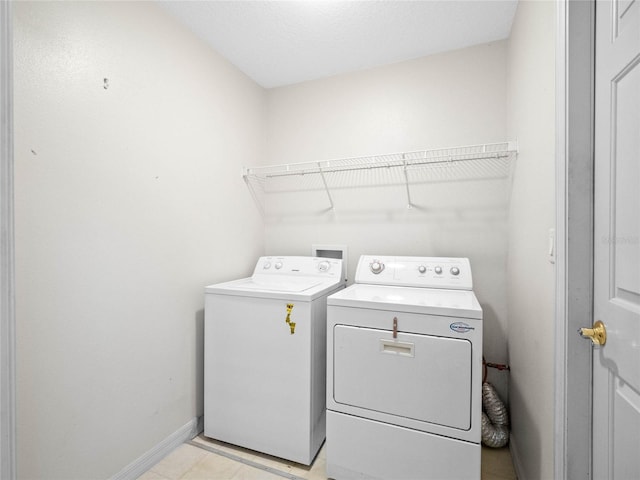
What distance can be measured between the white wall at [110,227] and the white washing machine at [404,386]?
0.92 metres

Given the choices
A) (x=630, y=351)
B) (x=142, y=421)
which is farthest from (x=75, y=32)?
(x=630, y=351)

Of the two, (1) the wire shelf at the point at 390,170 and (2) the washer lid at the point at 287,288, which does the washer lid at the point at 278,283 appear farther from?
(1) the wire shelf at the point at 390,170

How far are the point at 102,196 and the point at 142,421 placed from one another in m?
1.15

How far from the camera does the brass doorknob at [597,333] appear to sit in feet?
2.79

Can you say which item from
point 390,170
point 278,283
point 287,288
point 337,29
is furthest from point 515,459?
point 337,29

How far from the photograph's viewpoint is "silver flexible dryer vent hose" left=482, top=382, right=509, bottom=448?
1.75m

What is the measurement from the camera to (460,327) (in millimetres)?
1308

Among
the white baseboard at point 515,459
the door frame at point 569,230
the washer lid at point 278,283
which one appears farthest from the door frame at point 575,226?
the washer lid at point 278,283

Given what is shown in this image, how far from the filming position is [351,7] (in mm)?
1643

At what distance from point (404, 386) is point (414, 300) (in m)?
0.40

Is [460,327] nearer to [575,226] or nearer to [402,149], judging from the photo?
[575,226]

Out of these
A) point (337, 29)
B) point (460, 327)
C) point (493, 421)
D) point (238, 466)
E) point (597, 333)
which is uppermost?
point (337, 29)

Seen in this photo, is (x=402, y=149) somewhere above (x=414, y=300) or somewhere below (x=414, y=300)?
above

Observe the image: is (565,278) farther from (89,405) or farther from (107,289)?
(89,405)
